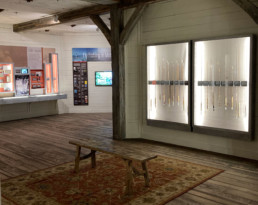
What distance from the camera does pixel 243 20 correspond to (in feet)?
16.3

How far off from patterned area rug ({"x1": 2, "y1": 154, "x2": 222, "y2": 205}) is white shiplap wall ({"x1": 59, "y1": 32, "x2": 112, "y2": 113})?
6307 millimetres

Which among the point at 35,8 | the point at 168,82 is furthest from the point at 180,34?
the point at 35,8

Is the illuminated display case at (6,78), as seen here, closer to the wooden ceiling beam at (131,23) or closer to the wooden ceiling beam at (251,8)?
the wooden ceiling beam at (131,23)

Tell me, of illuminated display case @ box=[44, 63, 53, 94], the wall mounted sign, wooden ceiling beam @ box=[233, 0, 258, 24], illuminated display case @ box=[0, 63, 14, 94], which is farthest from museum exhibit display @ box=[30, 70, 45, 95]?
wooden ceiling beam @ box=[233, 0, 258, 24]

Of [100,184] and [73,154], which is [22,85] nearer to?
[73,154]

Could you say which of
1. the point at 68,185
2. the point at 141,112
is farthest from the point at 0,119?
the point at 68,185

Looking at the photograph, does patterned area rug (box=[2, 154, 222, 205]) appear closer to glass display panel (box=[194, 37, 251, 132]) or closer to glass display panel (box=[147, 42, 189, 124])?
glass display panel (box=[194, 37, 251, 132])

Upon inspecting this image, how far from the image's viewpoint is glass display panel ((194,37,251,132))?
196 inches

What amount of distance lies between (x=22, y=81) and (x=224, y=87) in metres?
6.81

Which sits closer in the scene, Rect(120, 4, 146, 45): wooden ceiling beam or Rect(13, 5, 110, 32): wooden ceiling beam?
Rect(120, 4, 146, 45): wooden ceiling beam

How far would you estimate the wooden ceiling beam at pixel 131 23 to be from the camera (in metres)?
6.12

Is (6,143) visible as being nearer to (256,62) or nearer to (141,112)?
(141,112)

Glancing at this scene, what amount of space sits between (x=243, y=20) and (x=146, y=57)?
212 cm

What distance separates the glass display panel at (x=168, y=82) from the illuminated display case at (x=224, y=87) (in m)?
0.26
